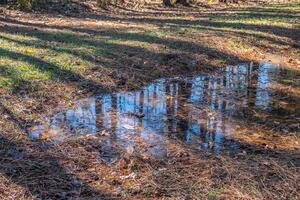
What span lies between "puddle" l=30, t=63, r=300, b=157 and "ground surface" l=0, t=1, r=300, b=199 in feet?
1.02

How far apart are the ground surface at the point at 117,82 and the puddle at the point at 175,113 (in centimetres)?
31

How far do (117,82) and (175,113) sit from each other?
1889 millimetres

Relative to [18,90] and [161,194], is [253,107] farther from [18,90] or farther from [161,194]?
[18,90]

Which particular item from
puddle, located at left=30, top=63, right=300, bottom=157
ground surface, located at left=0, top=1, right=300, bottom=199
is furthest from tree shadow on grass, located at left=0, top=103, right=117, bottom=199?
puddle, located at left=30, top=63, right=300, bottom=157

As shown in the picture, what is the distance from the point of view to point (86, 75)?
8.84m

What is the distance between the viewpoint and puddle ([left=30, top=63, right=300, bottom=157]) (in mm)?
6164

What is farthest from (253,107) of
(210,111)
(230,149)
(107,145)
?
(107,145)

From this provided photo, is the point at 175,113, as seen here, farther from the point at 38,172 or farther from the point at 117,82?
the point at 38,172

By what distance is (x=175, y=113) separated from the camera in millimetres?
7254

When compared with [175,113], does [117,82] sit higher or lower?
higher

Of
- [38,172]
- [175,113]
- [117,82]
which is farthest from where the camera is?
[117,82]

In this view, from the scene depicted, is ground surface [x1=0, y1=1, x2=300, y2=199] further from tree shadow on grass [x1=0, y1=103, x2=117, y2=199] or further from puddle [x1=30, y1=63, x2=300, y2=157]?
puddle [x1=30, y1=63, x2=300, y2=157]

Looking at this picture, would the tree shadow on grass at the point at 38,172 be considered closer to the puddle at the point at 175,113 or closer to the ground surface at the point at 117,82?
the ground surface at the point at 117,82

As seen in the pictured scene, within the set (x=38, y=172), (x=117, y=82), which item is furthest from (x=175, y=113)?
(x=38, y=172)
